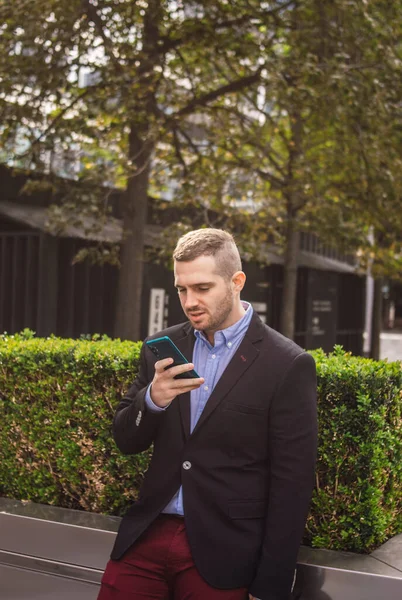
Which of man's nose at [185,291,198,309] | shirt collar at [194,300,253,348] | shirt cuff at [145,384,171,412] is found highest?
man's nose at [185,291,198,309]

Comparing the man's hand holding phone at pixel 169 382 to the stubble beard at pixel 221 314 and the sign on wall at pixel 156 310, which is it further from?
the sign on wall at pixel 156 310

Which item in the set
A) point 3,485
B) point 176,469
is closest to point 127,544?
point 176,469

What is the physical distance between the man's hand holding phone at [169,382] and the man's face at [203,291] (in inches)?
8.0

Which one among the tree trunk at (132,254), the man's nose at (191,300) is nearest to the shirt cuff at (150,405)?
the man's nose at (191,300)

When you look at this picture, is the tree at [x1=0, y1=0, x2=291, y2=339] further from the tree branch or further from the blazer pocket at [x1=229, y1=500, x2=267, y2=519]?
the blazer pocket at [x1=229, y1=500, x2=267, y2=519]

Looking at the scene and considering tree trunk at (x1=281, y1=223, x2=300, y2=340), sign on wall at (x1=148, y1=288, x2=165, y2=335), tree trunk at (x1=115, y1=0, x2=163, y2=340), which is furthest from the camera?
tree trunk at (x1=281, y1=223, x2=300, y2=340)

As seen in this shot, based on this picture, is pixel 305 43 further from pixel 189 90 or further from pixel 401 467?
pixel 401 467

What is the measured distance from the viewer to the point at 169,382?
290cm

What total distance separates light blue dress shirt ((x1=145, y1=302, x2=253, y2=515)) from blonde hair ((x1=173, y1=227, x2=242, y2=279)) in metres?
0.26

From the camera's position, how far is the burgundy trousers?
2.97 m

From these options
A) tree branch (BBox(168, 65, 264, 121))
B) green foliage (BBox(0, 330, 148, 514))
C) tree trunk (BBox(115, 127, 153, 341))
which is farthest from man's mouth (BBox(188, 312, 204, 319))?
tree branch (BBox(168, 65, 264, 121))

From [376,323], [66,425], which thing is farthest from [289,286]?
[66,425]

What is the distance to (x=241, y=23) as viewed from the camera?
11633 mm

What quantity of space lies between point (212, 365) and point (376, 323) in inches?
748
